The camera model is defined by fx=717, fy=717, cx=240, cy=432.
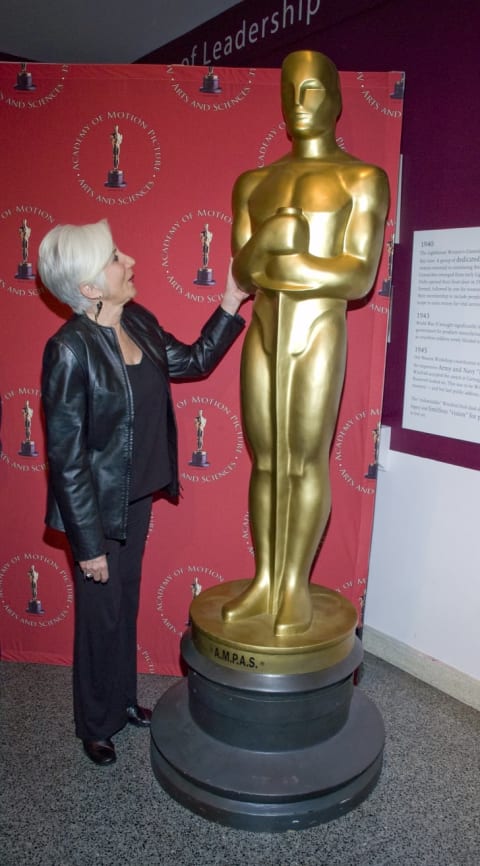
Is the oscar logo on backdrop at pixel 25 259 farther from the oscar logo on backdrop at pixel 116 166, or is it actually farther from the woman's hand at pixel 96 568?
the woman's hand at pixel 96 568

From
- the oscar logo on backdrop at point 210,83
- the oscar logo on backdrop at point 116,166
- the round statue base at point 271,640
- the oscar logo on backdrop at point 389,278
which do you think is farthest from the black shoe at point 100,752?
Answer: the oscar logo on backdrop at point 210,83

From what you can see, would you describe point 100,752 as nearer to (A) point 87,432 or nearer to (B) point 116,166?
(A) point 87,432

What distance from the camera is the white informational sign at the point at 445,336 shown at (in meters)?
2.56

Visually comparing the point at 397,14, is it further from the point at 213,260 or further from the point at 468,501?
the point at 468,501

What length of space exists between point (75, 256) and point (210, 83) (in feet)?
3.14

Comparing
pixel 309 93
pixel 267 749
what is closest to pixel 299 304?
pixel 309 93

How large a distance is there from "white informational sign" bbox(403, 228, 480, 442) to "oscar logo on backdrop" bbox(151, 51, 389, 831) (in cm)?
63

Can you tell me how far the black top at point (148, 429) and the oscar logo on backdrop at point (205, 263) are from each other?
51 cm

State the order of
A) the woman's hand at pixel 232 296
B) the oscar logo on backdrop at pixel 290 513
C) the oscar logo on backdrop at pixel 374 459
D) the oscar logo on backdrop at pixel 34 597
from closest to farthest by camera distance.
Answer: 1. the oscar logo on backdrop at pixel 290 513
2. the woman's hand at pixel 232 296
3. the oscar logo on backdrop at pixel 374 459
4. the oscar logo on backdrop at pixel 34 597

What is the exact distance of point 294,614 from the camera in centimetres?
213

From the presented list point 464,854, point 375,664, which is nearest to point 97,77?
point 375,664

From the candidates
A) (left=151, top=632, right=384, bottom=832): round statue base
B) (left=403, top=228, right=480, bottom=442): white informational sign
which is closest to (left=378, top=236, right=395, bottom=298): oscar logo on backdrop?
(left=403, top=228, right=480, bottom=442): white informational sign

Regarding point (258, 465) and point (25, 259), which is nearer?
point (258, 465)

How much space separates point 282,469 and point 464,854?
44.9 inches
